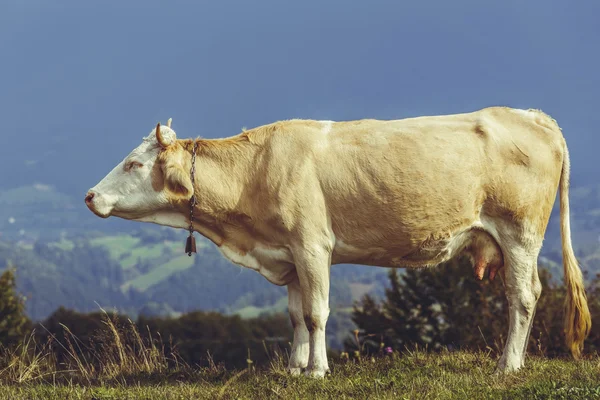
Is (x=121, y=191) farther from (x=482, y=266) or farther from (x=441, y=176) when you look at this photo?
(x=482, y=266)

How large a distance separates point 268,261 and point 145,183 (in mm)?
2018

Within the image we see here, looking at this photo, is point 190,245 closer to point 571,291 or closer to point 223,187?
point 223,187

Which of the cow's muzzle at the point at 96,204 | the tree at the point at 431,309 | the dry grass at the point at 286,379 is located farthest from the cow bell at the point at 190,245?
the tree at the point at 431,309

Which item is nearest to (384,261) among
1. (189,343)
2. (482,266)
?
(482,266)

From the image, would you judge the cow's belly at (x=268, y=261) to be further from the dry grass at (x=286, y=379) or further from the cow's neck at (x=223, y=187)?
the dry grass at (x=286, y=379)

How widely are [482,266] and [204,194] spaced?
4053mm

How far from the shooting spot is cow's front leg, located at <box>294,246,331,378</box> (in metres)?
10.8

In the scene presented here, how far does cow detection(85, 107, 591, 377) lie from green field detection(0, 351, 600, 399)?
58 centimetres

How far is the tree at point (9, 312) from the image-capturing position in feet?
156

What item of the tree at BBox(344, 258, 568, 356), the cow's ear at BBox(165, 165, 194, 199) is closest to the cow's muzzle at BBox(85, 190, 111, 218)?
the cow's ear at BBox(165, 165, 194, 199)

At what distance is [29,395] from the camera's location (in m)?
10.1

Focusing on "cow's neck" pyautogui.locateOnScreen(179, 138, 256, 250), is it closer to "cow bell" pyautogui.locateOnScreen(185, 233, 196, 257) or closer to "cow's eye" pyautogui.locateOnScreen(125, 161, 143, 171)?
"cow bell" pyautogui.locateOnScreen(185, 233, 196, 257)

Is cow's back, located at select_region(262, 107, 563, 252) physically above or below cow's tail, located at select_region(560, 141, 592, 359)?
above

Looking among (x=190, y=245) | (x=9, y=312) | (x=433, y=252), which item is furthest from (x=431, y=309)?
(x=190, y=245)
